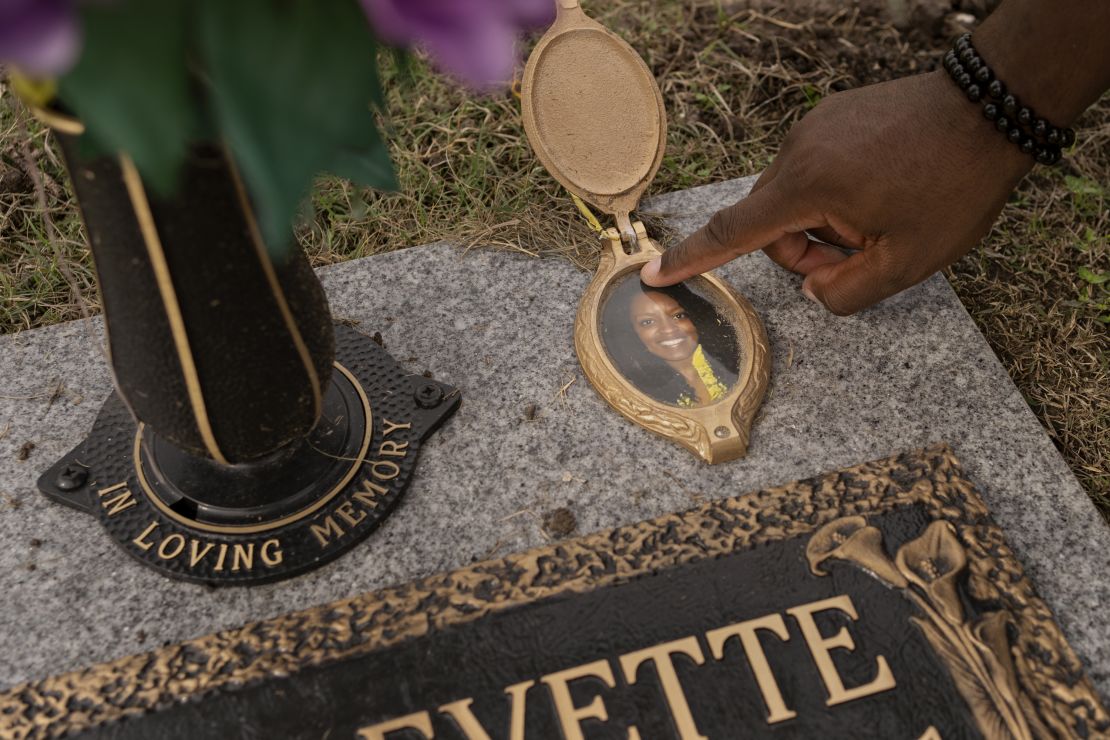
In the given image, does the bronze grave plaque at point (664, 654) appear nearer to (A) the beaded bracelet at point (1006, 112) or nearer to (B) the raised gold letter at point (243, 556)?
(B) the raised gold letter at point (243, 556)

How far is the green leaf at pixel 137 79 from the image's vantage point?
1.82 feet

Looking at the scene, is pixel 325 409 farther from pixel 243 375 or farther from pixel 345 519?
pixel 243 375

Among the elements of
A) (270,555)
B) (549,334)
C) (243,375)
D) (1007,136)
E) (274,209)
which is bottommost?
(270,555)

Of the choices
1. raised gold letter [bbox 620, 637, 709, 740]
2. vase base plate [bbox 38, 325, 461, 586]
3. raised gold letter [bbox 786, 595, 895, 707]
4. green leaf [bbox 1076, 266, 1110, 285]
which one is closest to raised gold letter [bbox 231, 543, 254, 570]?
vase base plate [bbox 38, 325, 461, 586]

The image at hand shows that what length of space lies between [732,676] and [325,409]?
653 millimetres

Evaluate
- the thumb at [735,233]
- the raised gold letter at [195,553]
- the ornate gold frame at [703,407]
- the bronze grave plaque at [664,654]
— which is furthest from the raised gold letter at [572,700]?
the thumb at [735,233]

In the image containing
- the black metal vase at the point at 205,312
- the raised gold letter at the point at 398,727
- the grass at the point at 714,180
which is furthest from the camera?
the grass at the point at 714,180

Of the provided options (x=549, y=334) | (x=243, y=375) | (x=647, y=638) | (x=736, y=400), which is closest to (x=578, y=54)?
(x=549, y=334)

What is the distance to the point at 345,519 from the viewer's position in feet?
4.11

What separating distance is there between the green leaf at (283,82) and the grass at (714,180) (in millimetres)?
892

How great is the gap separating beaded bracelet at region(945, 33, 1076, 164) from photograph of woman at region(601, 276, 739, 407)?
450 millimetres

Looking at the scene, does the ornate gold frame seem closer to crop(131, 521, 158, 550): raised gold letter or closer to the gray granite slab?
the gray granite slab

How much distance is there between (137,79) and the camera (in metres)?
0.58

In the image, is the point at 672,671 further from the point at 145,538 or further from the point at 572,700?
the point at 145,538
